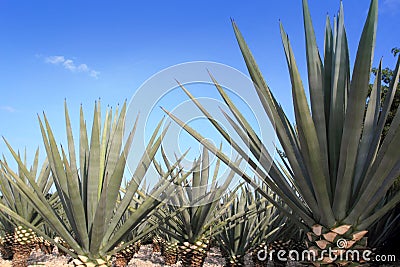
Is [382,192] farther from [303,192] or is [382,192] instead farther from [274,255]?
[274,255]

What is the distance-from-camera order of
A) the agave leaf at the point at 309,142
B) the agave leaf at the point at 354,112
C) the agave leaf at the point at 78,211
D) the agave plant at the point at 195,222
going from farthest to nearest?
the agave plant at the point at 195,222
the agave leaf at the point at 78,211
the agave leaf at the point at 309,142
the agave leaf at the point at 354,112

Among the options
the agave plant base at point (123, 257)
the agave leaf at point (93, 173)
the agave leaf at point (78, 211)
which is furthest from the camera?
the agave plant base at point (123, 257)

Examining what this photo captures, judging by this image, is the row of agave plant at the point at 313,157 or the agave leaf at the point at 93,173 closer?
the row of agave plant at the point at 313,157

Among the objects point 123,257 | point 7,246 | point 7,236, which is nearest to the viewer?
point 7,236

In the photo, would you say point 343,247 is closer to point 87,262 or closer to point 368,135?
point 368,135

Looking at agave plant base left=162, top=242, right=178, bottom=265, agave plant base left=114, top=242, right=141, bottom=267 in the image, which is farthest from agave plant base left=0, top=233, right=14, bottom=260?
agave plant base left=162, top=242, right=178, bottom=265

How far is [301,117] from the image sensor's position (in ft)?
5.46

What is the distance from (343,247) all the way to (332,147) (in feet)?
1.63

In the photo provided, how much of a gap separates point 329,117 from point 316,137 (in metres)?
0.34

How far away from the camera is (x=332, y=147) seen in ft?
6.12

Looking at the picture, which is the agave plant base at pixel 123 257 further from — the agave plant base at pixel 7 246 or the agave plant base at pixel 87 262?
the agave plant base at pixel 87 262

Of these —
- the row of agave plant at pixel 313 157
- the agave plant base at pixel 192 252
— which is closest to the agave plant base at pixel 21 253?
the agave plant base at pixel 192 252

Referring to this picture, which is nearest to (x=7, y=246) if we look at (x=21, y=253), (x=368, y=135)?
(x=21, y=253)

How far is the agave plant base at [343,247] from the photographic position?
5.62 ft
